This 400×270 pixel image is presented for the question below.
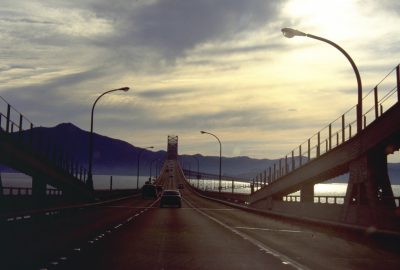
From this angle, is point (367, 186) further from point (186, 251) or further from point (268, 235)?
point (186, 251)

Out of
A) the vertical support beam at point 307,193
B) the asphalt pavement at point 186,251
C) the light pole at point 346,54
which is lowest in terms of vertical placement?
the asphalt pavement at point 186,251

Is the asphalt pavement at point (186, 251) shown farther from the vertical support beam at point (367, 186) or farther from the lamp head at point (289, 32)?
the lamp head at point (289, 32)

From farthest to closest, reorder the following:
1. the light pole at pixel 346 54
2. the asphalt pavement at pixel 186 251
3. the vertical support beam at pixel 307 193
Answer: the vertical support beam at pixel 307 193 < the light pole at pixel 346 54 < the asphalt pavement at pixel 186 251

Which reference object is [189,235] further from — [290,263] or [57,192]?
[57,192]

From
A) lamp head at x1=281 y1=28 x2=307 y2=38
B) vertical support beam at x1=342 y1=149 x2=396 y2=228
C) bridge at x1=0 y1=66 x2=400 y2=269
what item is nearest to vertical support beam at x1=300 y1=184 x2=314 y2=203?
bridge at x1=0 y1=66 x2=400 y2=269

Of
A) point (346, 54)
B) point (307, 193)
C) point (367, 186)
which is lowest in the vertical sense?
point (307, 193)

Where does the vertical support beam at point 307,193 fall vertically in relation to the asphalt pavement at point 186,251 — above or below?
above

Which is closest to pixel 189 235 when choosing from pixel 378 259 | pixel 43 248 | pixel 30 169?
pixel 43 248

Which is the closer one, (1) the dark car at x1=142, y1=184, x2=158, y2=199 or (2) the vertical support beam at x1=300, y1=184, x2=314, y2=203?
(2) the vertical support beam at x1=300, y1=184, x2=314, y2=203

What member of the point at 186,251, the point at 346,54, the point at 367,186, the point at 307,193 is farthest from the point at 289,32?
the point at 307,193

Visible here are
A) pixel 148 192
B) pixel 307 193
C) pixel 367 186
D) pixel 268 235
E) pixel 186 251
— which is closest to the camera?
pixel 186 251

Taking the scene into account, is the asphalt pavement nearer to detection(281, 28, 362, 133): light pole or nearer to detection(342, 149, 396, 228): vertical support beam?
detection(342, 149, 396, 228): vertical support beam

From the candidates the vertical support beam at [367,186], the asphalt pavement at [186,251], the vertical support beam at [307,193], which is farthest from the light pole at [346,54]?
the vertical support beam at [307,193]

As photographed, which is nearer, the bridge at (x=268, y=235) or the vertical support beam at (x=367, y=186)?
the bridge at (x=268, y=235)
